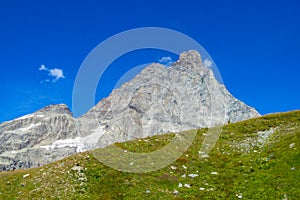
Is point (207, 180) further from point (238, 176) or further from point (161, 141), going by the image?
point (161, 141)

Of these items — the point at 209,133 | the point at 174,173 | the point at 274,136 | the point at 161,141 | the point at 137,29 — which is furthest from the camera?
the point at 209,133

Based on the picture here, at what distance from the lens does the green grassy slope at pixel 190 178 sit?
2325 centimetres

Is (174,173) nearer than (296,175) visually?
No

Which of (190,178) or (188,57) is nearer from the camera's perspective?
(190,178)

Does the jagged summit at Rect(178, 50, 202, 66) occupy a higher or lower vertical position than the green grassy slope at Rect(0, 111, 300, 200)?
higher

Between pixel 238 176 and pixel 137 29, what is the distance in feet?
46.2

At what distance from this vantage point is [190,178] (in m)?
26.5

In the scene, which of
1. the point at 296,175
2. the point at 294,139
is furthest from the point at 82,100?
the point at 294,139

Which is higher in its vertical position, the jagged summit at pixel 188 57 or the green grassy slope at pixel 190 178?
the jagged summit at pixel 188 57

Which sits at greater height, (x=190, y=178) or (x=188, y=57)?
(x=188, y=57)

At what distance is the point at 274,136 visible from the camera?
33.7 meters

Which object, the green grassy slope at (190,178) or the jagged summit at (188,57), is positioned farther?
the jagged summit at (188,57)

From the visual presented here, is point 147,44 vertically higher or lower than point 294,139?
higher

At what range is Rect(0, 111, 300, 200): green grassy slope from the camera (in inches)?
915
